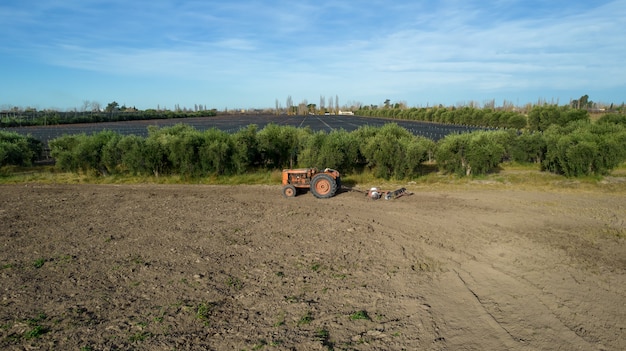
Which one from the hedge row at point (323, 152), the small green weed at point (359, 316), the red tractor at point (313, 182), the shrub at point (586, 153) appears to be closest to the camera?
the small green weed at point (359, 316)

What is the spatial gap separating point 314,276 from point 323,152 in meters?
9.65

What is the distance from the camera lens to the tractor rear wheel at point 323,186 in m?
13.2

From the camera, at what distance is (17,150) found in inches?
720

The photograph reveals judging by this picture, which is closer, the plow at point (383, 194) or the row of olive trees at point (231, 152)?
the plow at point (383, 194)

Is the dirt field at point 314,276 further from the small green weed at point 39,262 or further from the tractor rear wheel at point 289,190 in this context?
the tractor rear wheel at point 289,190

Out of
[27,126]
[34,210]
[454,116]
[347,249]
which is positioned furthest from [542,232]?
[27,126]

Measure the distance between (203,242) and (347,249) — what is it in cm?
309

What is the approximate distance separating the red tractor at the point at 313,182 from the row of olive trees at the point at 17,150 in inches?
508

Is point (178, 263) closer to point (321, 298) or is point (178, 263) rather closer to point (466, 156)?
point (321, 298)

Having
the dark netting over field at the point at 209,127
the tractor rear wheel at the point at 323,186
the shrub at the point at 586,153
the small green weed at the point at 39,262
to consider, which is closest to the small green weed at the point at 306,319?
the small green weed at the point at 39,262

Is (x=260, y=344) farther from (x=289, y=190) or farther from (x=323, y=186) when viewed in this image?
(x=289, y=190)

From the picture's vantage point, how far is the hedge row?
16.2 meters

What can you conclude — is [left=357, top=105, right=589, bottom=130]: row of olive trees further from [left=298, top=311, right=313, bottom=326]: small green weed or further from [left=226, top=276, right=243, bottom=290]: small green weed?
[left=298, top=311, right=313, bottom=326]: small green weed

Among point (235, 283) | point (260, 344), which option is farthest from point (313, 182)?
point (260, 344)
